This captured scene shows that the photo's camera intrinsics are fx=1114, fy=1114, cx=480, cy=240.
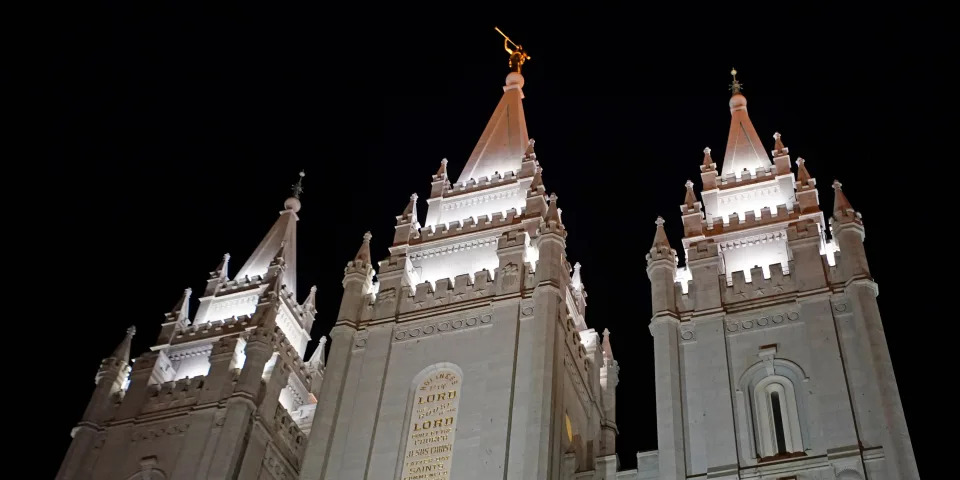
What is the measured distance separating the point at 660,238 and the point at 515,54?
18.9 m

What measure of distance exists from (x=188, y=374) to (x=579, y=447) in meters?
18.7

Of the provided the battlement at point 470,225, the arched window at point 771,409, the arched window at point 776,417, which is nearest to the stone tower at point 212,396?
the battlement at point 470,225

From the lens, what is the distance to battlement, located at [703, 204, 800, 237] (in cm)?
4012

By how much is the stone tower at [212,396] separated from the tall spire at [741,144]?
1972 centimetres

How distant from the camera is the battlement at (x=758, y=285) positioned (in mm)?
36594

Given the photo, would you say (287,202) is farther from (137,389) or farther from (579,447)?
(579,447)

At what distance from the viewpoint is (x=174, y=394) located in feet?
144

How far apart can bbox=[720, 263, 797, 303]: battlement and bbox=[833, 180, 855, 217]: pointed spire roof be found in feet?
9.84

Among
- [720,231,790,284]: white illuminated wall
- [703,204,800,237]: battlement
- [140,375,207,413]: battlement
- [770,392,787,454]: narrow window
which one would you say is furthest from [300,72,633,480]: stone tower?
[140,375,207,413]: battlement

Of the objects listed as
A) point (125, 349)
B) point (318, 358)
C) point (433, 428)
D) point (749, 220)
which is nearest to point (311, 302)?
point (318, 358)

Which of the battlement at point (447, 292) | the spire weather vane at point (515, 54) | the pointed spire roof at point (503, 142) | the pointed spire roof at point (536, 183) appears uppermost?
the spire weather vane at point (515, 54)

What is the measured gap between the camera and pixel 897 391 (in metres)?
31.8

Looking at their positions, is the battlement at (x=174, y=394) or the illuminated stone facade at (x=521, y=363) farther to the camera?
the battlement at (x=174, y=394)

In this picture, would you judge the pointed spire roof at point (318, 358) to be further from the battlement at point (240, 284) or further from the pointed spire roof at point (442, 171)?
the pointed spire roof at point (442, 171)
